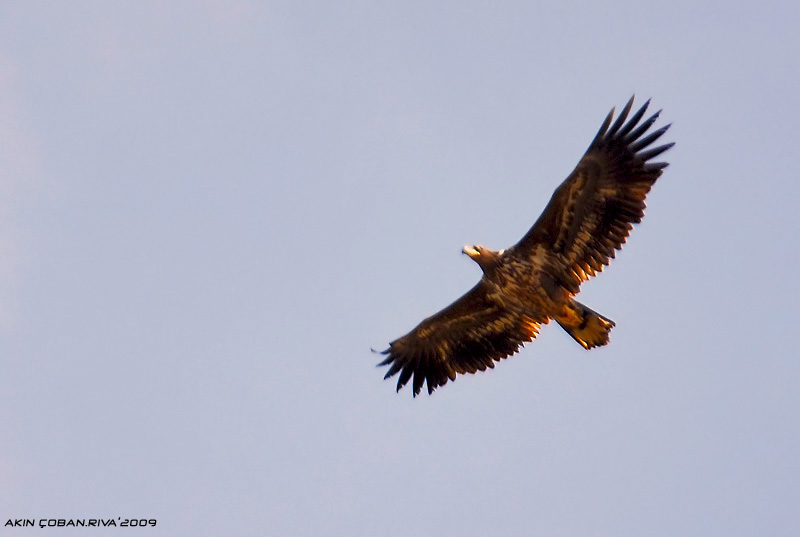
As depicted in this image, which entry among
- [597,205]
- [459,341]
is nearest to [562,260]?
[597,205]

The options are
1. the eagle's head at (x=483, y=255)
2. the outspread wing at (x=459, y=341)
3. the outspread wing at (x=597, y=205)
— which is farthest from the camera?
the outspread wing at (x=459, y=341)

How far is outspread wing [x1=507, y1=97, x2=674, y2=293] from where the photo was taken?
17.4 m

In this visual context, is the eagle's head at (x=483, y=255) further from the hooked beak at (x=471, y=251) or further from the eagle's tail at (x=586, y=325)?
the eagle's tail at (x=586, y=325)

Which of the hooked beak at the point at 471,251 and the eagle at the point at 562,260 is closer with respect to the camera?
the eagle at the point at 562,260

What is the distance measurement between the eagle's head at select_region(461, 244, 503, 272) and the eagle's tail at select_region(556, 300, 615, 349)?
1309mm

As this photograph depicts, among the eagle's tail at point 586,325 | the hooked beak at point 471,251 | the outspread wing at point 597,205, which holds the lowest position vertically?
the eagle's tail at point 586,325

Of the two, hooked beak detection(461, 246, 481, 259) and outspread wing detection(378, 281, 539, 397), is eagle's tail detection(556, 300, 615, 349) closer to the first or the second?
outspread wing detection(378, 281, 539, 397)

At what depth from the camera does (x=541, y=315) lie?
18797 millimetres

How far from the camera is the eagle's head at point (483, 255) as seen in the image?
728 inches

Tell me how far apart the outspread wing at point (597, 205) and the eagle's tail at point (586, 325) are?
0.35 meters

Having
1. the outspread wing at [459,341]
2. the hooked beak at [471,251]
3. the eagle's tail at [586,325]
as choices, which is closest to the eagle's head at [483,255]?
the hooked beak at [471,251]

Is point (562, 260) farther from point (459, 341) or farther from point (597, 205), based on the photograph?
point (459, 341)

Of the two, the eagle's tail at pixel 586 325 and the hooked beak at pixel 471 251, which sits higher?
the hooked beak at pixel 471 251

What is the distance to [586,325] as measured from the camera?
1802 cm
